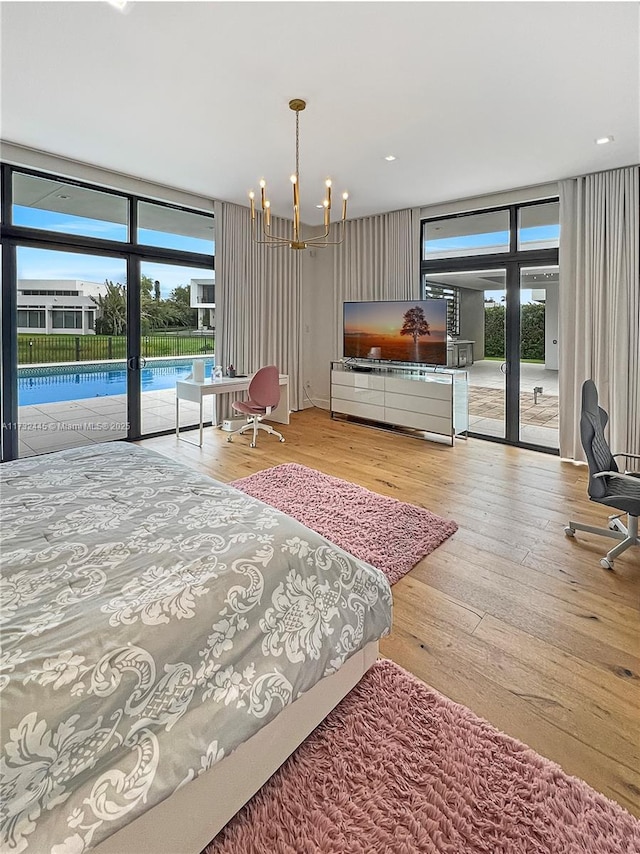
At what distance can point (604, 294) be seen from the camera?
447 cm

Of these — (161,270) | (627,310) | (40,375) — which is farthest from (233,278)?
(627,310)

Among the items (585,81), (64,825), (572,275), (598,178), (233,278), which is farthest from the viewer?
(233,278)

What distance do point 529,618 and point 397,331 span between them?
Answer: 4.35 meters

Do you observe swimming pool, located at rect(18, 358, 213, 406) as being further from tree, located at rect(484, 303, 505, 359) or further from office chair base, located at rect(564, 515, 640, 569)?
office chair base, located at rect(564, 515, 640, 569)

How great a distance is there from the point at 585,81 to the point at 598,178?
182 cm

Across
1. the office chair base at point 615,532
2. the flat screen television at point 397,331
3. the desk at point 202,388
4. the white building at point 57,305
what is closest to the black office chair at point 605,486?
the office chair base at point 615,532

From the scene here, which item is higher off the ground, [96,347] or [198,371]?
[96,347]

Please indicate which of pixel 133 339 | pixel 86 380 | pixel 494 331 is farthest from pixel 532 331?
pixel 86 380

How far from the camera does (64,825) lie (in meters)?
0.88

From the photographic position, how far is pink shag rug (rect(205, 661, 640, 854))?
1229 millimetres

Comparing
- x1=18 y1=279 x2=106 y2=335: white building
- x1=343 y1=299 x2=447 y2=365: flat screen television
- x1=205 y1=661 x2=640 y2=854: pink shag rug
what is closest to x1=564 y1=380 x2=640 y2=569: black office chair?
x1=205 y1=661 x2=640 y2=854: pink shag rug

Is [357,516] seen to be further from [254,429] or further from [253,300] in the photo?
[253,300]

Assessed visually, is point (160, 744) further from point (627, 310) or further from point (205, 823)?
point (627, 310)

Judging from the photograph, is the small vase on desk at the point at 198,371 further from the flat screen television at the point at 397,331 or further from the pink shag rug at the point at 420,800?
the pink shag rug at the point at 420,800
